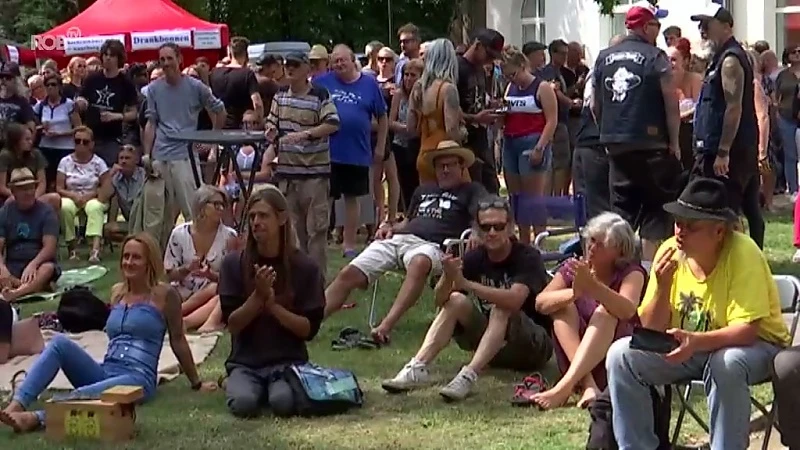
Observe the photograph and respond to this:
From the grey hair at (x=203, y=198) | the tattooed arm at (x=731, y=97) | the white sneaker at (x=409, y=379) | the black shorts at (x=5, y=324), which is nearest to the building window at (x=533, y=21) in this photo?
the grey hair at (x=203, y=198)

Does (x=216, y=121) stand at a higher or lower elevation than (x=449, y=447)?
higher

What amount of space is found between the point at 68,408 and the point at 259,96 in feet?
23.4

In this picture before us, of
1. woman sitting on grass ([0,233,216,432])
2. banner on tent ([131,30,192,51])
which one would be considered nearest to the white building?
banner on tent ([131,30,192,51])

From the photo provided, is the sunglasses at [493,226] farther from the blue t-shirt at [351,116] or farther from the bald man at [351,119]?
the blue t-shirt at [351,116]

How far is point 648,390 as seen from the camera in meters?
5.55

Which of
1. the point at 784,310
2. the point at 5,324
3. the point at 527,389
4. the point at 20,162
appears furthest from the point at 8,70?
the point at 784,310

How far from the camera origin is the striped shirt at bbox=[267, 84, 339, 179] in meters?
9.89

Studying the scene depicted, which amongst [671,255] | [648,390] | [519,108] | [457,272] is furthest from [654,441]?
[519,108]

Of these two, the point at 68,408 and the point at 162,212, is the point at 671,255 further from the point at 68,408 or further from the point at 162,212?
the point at 162,212

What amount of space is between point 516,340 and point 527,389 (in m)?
0.44

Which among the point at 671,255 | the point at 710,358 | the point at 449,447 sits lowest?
the point at 449,447

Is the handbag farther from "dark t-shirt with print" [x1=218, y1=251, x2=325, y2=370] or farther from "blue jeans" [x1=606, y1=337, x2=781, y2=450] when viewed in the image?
"blue jeans" [x1=606, y1=337, x2=781, y2=450]

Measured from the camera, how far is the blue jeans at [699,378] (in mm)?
5293

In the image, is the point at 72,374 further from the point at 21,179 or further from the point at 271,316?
the point at 21,179
